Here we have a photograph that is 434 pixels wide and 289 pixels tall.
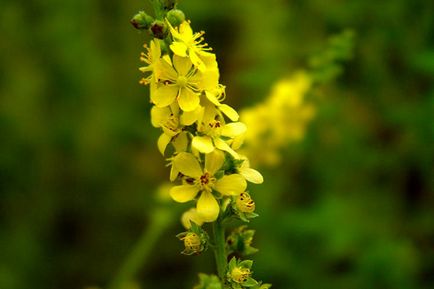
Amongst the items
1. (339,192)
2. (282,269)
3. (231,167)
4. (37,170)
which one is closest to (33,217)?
(37,170)

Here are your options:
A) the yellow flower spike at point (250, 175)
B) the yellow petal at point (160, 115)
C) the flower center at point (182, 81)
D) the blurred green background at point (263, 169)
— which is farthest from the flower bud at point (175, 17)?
the blurred green background at point (263, 169)

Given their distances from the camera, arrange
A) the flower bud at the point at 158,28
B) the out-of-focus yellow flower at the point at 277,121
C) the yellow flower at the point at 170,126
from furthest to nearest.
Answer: the out-of-focus yellow flower at the point at 277,121, the yellow flower at the point at 170,126, the flower bud at the point at 158,28

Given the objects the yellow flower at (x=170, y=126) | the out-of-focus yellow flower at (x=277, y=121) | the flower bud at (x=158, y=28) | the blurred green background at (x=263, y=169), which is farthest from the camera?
the blurred green background at (x=263, y=169)

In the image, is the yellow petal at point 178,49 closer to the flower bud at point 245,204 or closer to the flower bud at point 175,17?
the flower bud at point 175,17

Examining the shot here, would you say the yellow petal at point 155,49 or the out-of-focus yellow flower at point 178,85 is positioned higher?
the yellow petal at point 155,49

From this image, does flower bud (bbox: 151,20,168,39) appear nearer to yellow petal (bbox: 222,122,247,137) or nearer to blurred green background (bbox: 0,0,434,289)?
yellow petal (bbox: 222,122,247,137)

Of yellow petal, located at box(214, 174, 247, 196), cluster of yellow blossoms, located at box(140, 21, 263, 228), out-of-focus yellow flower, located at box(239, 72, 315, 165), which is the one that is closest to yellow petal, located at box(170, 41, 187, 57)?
cluster of yellow blossoms, located at box(140, 21, 263, 228)

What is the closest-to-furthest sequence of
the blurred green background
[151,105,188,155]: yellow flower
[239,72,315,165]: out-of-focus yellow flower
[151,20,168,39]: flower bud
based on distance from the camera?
[151,20,168,39]: flower bud, [151,105,188,155]: yellow flower, [239,72,315,165]: out-of-focus yellow flower, the blurred green background

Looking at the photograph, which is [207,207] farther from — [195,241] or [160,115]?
[160,115]
